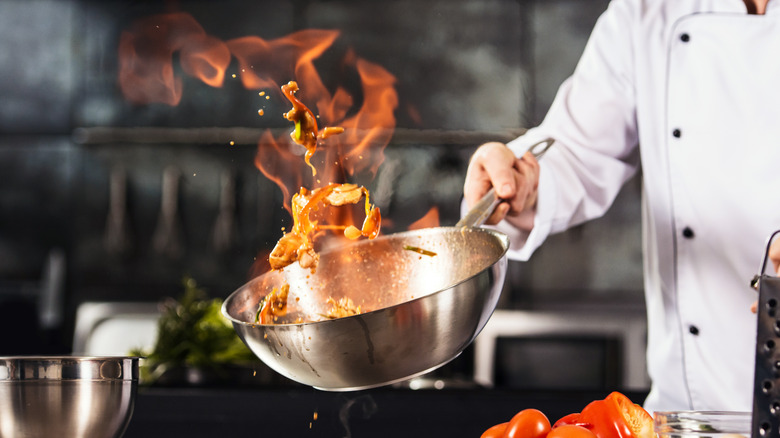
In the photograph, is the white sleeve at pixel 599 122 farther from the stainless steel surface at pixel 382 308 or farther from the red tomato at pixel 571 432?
the red tomato at pixel 571 432

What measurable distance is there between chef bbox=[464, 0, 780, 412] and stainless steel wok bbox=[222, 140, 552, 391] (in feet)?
0.50

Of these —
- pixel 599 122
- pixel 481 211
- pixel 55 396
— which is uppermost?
pixel 599 122

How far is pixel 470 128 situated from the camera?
2930 millimetres

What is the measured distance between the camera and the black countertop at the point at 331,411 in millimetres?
1038

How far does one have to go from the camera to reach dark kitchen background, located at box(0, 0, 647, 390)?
2906 mm

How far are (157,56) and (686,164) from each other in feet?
7.58

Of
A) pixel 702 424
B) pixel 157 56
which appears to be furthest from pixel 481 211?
pixel 157 56

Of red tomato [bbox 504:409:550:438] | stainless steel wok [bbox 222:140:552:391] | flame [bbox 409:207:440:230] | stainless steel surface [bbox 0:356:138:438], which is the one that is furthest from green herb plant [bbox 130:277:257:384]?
flame [bbox 409:207:440:230]

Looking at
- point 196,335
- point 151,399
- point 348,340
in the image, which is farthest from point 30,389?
point 196,335

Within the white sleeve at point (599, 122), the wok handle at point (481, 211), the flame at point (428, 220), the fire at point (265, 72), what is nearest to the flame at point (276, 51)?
the fire at point (265, 72)

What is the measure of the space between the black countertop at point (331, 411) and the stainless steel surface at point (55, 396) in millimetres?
335

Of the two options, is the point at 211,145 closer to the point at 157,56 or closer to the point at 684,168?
the point at 157,56

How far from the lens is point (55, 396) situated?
67 centimetres

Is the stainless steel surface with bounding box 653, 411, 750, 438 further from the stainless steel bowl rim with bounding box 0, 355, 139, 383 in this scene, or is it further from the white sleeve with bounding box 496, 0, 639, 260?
the white sleeve with bounding box 496, 0, 639, 260
